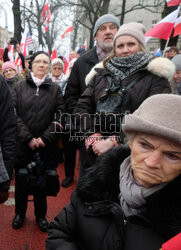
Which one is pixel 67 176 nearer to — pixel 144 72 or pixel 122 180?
pixel 144 72

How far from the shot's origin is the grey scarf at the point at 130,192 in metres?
1.13

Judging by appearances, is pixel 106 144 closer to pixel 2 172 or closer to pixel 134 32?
pixel 2 172

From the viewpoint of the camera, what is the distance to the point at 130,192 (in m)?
1.16

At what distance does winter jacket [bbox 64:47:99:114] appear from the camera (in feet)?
9.05

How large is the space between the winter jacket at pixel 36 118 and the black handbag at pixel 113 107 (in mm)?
941

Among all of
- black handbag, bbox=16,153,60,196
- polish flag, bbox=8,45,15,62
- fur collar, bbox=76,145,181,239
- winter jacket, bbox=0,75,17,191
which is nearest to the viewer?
fur collar, bbox=76,145,181,239

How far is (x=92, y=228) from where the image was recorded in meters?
1.18

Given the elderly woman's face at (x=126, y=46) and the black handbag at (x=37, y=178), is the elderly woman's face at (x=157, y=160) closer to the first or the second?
the elderly woman's face at (x=126, y=46)

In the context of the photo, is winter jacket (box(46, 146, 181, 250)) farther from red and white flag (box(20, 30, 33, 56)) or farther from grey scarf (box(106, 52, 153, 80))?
red and white flag (box(20, 30, 33, 56))

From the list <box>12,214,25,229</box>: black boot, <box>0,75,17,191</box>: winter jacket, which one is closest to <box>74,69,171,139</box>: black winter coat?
<box>0,75,17,191</box>: winter jacket

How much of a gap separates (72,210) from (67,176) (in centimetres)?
262

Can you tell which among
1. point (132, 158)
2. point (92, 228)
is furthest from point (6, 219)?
point (132, 158)

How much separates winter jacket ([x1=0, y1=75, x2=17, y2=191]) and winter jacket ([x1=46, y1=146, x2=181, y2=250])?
86 centimetres

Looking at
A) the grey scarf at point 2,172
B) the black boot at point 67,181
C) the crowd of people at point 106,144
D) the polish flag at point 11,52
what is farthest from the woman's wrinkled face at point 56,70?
the polish flag at point 11,52
